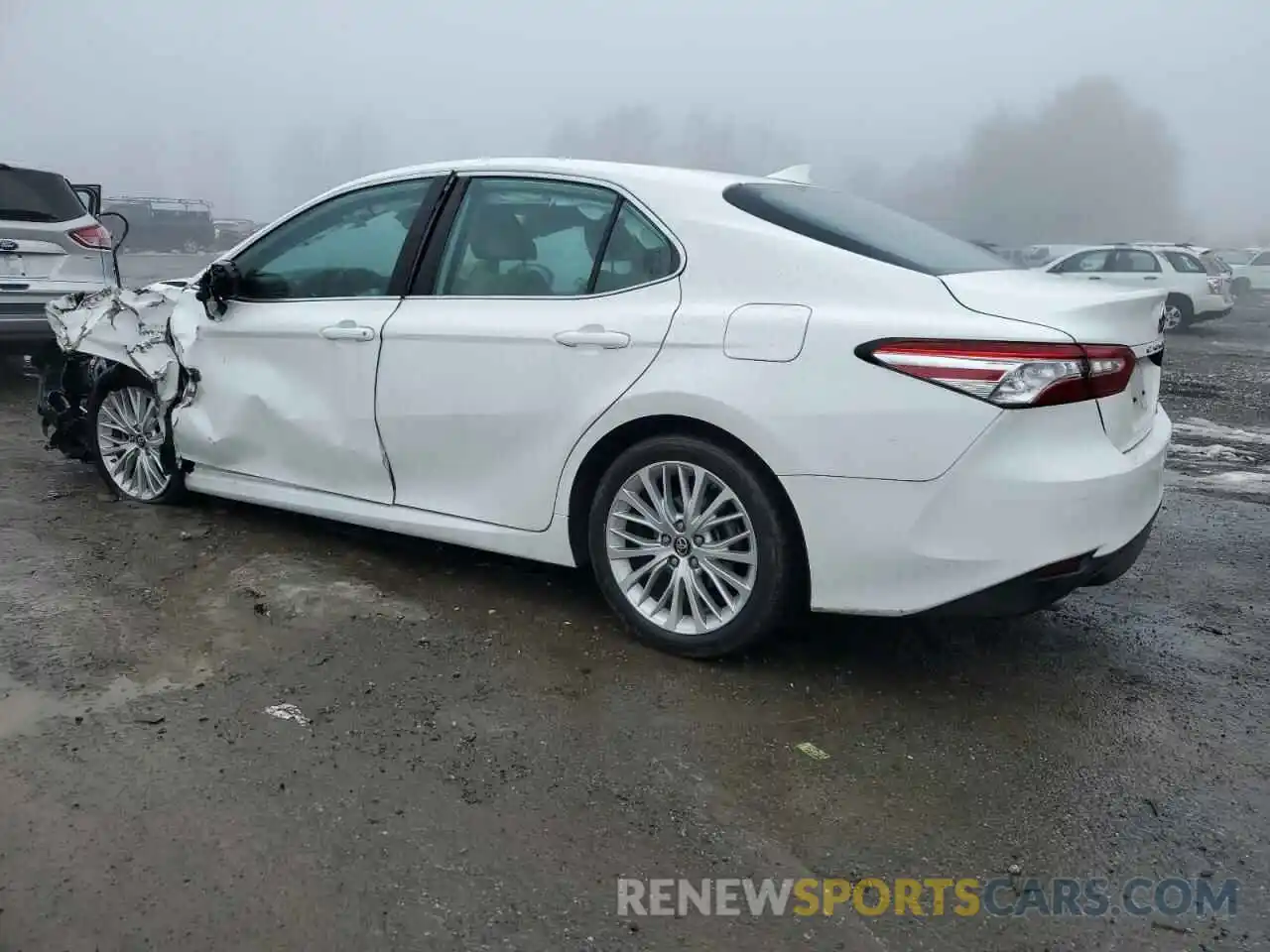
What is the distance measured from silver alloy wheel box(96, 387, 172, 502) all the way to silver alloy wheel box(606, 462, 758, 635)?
2473 mm

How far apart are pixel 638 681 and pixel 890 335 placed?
4.26 feet

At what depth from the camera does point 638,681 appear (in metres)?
3.42

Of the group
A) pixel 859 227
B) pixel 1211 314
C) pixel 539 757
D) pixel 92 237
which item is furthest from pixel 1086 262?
pixel 539 757

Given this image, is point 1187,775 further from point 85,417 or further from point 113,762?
point 85,417

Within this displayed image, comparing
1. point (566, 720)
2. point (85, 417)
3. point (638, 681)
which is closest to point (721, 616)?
point (638, 681)

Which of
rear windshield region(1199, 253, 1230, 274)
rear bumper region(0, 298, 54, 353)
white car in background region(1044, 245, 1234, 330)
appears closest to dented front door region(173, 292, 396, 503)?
rear bumper region(0, 298, 54, 353)

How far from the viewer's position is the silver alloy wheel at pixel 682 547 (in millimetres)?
3396

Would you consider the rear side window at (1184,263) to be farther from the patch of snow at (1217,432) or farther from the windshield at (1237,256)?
the windshield at (1237,256)

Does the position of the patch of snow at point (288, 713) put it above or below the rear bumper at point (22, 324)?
below

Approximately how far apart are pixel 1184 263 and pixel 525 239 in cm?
1768

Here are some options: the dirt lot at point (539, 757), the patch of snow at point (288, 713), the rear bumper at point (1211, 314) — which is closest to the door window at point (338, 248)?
the dirt lot at point (539, 757)

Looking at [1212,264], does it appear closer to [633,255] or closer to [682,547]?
[633,255]

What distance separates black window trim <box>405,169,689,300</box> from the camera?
3.54 meters

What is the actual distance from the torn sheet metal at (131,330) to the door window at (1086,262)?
57.0 feet
